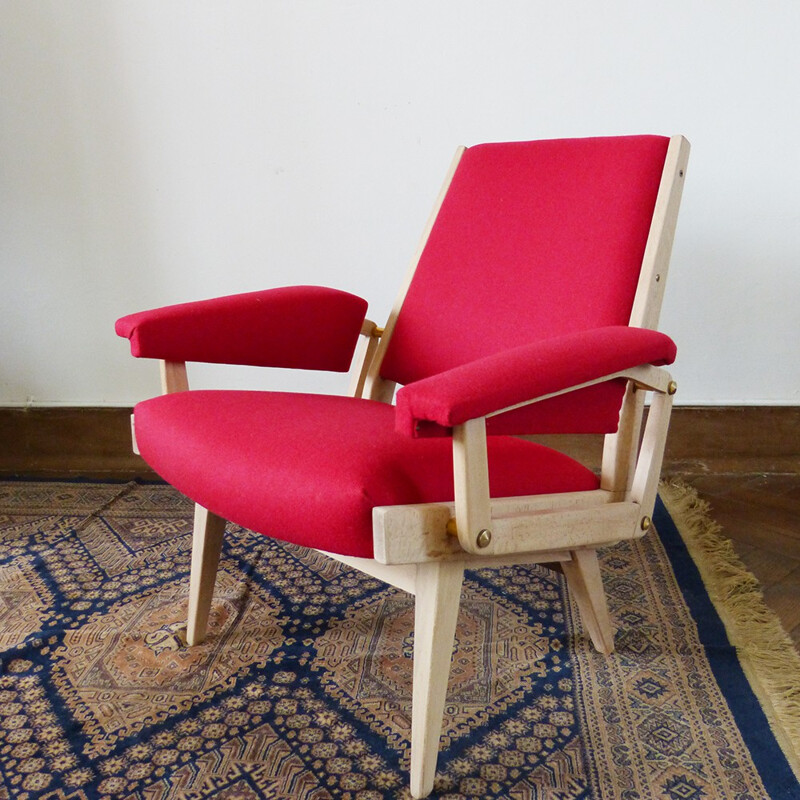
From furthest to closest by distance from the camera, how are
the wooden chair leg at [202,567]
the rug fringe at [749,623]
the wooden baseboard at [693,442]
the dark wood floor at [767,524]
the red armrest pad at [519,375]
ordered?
the wooden baseboard at [693,442]
the dark wood floor at [767,524]
the wooden chair leg at [202,567]
the rug fringe at [749,623]
the red armrest pad at [519,375]

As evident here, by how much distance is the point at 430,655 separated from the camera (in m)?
0.92

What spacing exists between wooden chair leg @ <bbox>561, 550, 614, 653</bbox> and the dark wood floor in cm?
33

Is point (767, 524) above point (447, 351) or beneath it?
beneath

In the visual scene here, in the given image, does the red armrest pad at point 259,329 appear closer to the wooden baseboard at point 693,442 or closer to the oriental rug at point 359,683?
the oriental rug at point 359,683

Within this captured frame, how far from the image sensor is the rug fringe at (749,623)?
1115 millimetres

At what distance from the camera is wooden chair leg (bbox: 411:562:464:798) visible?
0.91m

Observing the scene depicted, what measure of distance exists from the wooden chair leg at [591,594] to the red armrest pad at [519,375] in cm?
39

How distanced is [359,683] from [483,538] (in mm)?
477

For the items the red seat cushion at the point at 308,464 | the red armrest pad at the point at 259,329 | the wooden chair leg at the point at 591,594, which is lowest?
the wooden chair leg at the point at 591,594

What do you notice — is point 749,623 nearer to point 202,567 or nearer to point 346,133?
point 202,567

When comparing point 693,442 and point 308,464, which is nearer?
point 308,464

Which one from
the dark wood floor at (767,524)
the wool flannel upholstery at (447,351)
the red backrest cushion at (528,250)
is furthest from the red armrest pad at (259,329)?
the dark wood floor at (767,524)

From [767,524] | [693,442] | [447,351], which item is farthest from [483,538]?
[693,442]

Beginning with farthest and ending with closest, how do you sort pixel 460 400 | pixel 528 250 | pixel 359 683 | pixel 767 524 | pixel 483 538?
pixel 767 524
pixel 528 250
pixel 359 683
pixel 483 538
pixel 460 400
